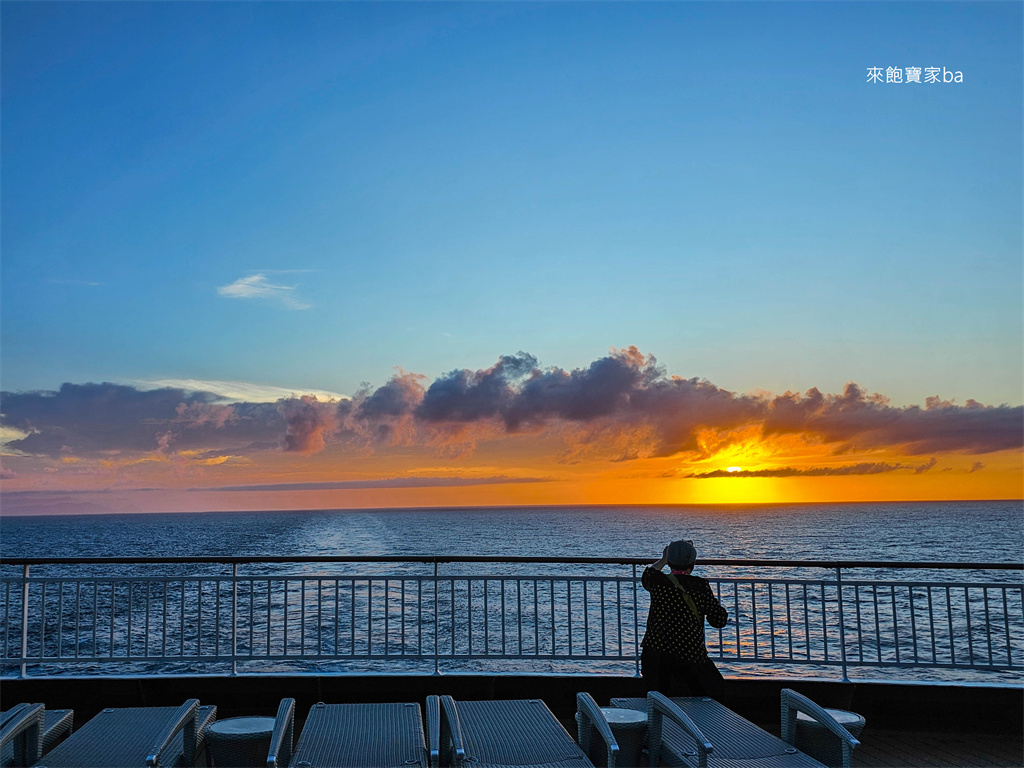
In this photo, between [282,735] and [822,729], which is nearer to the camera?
[282,735]

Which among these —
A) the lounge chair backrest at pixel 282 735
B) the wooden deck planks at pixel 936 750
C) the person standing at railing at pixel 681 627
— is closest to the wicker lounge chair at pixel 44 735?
the lounge chair backrest at pixel 282 735

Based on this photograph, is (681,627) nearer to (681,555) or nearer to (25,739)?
(681,555)

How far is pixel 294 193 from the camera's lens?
12898 millimetres

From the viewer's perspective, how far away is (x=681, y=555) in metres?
4.50

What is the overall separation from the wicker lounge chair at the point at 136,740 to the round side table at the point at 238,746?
9 centimetres

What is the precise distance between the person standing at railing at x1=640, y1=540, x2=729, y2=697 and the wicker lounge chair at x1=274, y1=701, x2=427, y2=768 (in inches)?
61.7

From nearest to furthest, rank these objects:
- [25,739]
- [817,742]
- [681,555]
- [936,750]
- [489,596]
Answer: [25,739] → [817,742] → [681,555] → [936,750] → [489,596]

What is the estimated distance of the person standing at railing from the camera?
4.51m

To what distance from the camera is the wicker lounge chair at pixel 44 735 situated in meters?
3.19

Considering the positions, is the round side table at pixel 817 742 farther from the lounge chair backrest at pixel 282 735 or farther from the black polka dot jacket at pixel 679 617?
the lounge chair backrest at pixel 282 735

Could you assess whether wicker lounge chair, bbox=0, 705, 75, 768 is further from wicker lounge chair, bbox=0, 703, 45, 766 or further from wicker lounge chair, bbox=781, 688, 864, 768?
wicker lounge chair, bbox=781, 688, 864, 768

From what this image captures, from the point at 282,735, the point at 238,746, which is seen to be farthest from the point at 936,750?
the point at 238,746

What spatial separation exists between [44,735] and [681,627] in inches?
128

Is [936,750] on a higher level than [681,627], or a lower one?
lower
